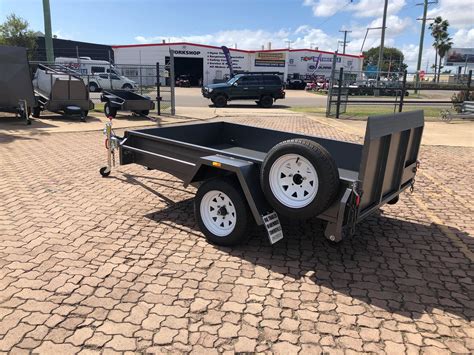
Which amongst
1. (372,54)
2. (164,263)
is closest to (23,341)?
(164,263)

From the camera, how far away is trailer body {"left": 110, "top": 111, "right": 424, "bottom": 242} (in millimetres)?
3656

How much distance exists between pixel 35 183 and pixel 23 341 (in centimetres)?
424

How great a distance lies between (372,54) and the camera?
4611 inches

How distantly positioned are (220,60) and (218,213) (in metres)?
54.4

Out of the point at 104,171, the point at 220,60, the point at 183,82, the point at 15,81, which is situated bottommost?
the point at 104,171

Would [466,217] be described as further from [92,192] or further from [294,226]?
[92,192]

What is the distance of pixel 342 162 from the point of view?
5.33 meters

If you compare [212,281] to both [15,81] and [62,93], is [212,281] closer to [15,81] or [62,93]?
[15,81]

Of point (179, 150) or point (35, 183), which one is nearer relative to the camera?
point (179, 150)

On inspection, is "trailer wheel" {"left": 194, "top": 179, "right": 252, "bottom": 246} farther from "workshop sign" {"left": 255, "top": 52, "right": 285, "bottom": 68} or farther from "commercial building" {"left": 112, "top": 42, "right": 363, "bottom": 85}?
"workshop sign" {"left": 255, "top": 52, "right": 285, "bottom": 68}

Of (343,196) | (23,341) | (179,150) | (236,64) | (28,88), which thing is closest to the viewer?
(23,341)

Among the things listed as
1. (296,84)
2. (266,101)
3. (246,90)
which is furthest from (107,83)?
(296,84)

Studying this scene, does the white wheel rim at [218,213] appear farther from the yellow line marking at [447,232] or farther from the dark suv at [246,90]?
the dark suv at [246,90]

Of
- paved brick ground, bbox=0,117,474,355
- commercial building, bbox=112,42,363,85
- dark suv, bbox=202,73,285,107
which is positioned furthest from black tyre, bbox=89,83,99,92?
paved brick ground, bbox=0,117,474,355
